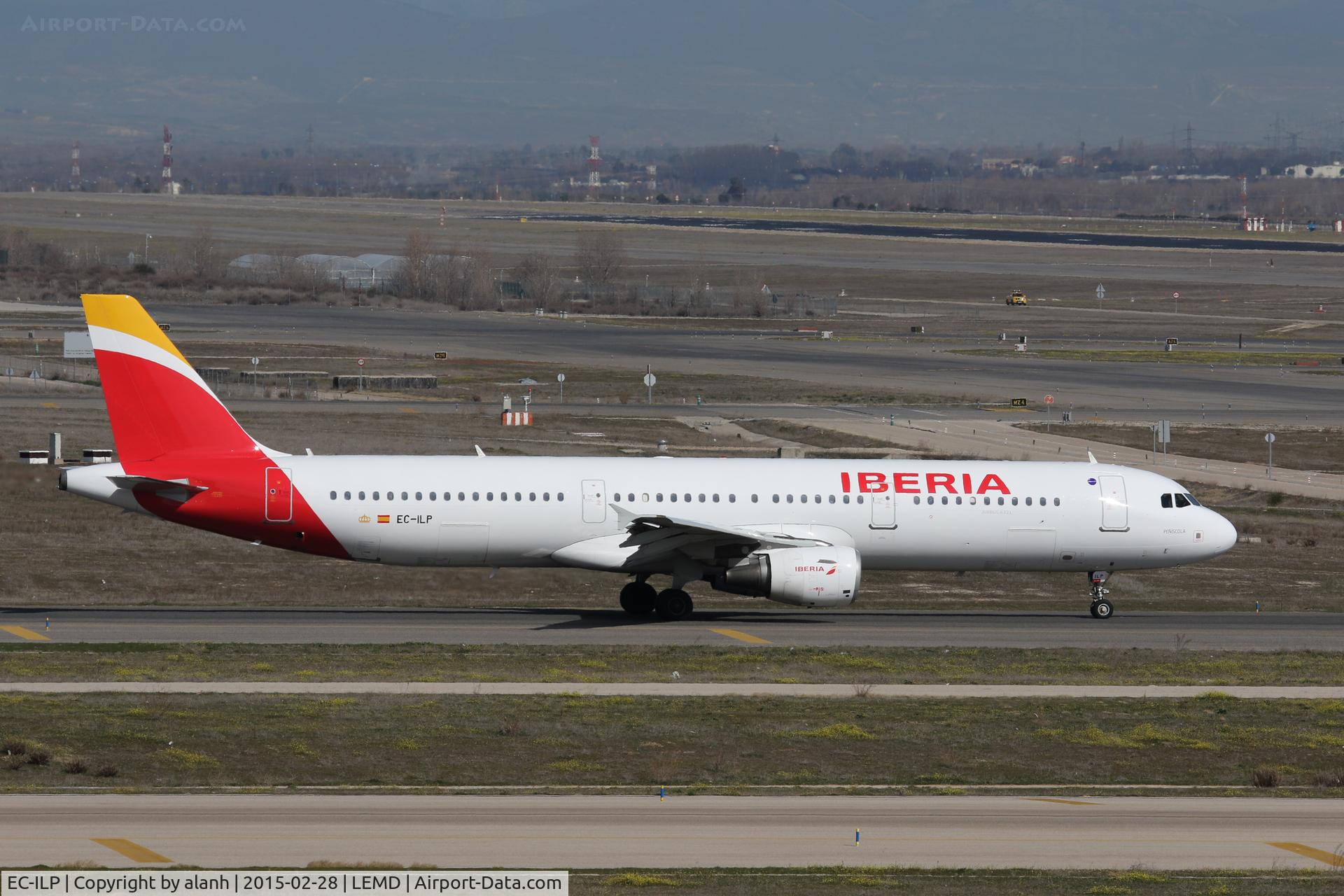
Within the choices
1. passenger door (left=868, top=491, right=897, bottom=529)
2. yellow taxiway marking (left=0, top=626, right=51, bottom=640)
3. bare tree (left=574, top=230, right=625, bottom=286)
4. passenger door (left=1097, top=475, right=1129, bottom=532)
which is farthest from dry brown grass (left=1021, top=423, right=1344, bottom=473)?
bare tree (left=574, top=230, right=625, bottom=286)

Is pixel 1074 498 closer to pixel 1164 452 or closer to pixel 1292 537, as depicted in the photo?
pixel 1292 537

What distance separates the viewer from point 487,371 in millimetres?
98000

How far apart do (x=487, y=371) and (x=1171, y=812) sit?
76.5m

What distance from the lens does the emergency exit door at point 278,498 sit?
38.7 m

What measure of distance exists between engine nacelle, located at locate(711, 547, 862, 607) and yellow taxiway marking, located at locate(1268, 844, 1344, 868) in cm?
1741

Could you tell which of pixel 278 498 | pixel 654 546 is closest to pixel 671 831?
pixel 654 546

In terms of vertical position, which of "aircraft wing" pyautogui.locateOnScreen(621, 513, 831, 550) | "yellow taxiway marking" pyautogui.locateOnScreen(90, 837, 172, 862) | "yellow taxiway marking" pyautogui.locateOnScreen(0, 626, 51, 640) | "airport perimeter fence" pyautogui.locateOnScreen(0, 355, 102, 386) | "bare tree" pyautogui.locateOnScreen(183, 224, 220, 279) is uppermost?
"bare tree" pyautogui.locateOnScreen(183, 224, 220, 279)

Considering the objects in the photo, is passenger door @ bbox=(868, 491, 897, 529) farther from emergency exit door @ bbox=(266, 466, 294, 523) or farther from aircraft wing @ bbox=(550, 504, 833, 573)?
emergency exit door @ bbox=(266, 466, 294, 523)

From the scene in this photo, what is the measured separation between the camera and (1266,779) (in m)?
25.8

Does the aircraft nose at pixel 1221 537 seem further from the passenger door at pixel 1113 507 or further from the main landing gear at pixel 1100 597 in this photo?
the main landing gear at pixel 1100 597

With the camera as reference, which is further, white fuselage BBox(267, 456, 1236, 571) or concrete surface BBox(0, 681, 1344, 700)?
white fuselage BBox(267, 456, 1236, 571)

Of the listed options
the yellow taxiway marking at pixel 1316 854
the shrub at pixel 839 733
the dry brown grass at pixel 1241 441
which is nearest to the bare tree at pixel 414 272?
the dry brown grass at pixel 1241 441

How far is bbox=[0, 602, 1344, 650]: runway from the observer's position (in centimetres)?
3750

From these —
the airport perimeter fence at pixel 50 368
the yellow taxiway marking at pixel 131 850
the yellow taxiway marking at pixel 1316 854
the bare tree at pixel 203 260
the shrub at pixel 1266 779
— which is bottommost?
the shrub at pixel 1266 779
